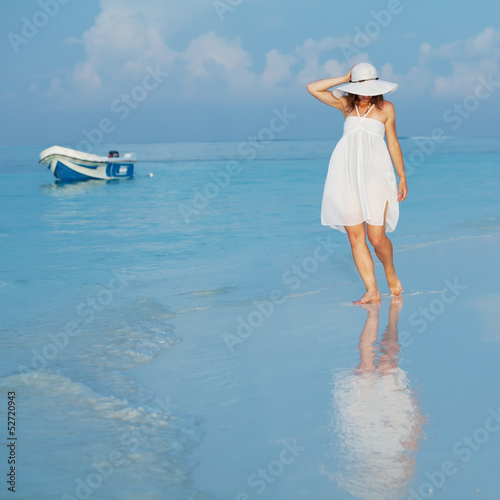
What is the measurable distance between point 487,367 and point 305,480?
5.16 ft

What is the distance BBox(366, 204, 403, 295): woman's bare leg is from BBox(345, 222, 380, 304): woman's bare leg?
70 millimetres

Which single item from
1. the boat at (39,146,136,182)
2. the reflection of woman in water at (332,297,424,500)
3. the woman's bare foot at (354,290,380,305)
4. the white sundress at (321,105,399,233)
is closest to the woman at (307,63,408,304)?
the white sundress at (321,105,399,233)

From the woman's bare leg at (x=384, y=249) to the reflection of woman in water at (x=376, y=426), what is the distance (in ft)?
4.27

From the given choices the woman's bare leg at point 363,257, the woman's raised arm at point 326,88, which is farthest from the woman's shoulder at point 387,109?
the woman's bare leg at point 363,257

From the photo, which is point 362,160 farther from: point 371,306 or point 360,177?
point 371,306

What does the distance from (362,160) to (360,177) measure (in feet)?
0.42

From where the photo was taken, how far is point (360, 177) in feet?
16.0

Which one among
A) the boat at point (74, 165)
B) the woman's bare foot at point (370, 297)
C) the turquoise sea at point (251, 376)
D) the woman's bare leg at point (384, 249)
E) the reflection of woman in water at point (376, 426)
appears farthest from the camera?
the boat at point (74, 165)

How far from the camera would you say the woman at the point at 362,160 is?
4.80 m

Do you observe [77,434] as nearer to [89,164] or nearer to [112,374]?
[112,374]

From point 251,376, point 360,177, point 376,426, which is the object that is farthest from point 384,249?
point 376,426

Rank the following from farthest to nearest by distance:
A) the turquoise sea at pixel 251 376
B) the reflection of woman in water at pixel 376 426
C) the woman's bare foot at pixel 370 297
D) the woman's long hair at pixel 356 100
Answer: the woman's bare foot at pixel 370 297
the woman's long hair at pixel 356 100
the turquoise sea at pixel 251 376
the reflection of woman in water at pixel 376 426

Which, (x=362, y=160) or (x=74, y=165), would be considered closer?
(x=362, y=160)

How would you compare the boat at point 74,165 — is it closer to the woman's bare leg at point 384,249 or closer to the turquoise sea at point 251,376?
the turquoise sea at point 251,376
